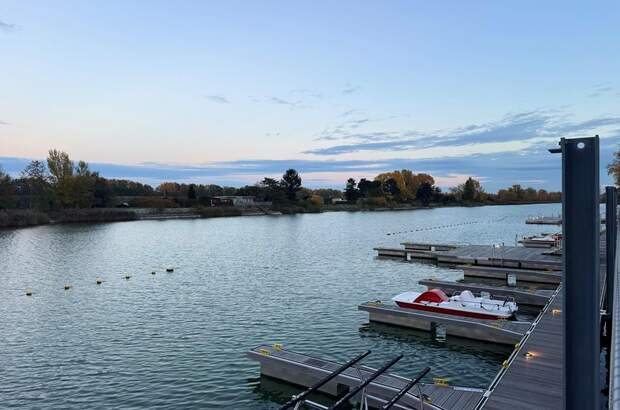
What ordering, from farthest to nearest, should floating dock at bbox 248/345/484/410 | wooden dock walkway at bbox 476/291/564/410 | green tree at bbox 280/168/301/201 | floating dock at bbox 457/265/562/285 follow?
green tree at bbox 280/168/301/201 < floating dock at bbox 457/265/562/285 < floating dock at bbox 248/345/484/410 < wooden dock walkway at bbox 476/291/564/410

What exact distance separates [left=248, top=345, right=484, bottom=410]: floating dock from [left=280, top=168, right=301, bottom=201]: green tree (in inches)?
6166

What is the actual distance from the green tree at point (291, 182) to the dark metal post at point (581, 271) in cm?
16926

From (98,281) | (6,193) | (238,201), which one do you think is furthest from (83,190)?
(98,281)

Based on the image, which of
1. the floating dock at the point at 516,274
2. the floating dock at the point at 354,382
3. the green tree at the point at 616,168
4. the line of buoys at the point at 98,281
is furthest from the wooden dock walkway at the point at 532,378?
the green tree at the point at 616,168

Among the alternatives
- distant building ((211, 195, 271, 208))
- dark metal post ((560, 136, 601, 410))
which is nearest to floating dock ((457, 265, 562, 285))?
dark metal post ((560, 136, 601, 410))

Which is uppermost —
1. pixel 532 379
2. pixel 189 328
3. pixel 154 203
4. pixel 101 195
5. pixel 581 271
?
pixel 101 195

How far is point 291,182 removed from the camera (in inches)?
6959

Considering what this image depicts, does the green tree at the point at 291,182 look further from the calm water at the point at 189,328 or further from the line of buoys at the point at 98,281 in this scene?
the line of buoys at the point at 98,281

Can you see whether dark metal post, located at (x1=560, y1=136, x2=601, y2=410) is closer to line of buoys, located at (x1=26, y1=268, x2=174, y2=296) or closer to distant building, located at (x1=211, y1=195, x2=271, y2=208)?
line of buoys, located at (x1=26, y1=268, x2=174, y2=296)

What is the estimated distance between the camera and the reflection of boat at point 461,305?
77.8 feet

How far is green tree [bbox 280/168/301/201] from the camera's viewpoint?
573 ft

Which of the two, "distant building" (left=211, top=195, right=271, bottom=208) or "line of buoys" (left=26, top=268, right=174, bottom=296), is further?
"distant building" (left=211, top=195, right=271, bottom=208)

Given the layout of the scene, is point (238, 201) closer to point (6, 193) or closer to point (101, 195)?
point (101, 195)

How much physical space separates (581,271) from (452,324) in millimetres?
18754
